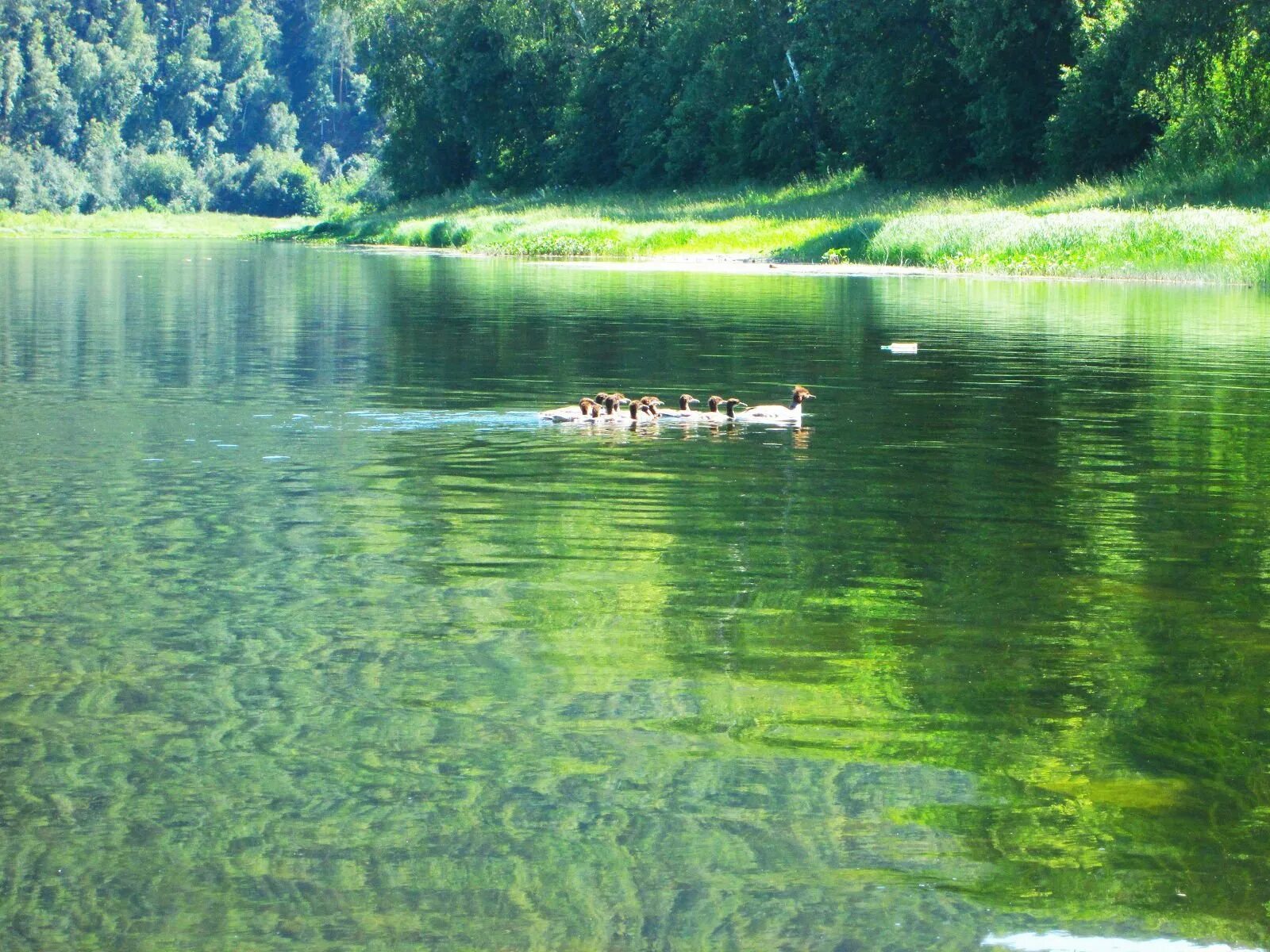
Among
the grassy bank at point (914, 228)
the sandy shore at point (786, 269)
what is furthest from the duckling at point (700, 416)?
the grassy bank at point (914, 228)

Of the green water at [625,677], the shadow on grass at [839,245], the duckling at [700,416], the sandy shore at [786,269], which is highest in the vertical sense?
the shadow on grass at [839,245]

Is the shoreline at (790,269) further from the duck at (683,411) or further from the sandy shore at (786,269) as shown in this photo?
the duck at (683,411)

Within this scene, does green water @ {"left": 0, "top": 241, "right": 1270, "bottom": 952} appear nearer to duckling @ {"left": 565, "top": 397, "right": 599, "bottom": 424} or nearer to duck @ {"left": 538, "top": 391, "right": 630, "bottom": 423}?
A: duck @ {"left": 538, "top": 391, "right": 630, "bottom": 423}

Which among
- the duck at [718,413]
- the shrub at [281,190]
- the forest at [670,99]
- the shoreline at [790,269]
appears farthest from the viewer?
the shrub at [281,190]

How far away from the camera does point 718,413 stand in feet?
58.1

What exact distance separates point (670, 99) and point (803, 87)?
45.8 ft

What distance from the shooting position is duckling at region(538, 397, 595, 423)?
17047 mm

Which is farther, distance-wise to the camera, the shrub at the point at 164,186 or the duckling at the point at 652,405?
the shrub at the point at 164,186

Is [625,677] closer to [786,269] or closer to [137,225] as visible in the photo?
[786,269]

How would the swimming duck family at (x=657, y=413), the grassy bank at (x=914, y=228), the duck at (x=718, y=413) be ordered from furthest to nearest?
the grassy bank at (x=914, y=228) → the duck at (x=718, y=413) → the swimming duck family at (x=657, y=413)

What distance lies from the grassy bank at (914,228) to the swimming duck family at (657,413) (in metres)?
27.3

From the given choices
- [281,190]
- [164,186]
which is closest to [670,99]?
[281,190]

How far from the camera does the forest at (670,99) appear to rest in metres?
59.6

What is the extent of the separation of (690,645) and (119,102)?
17995 cm
